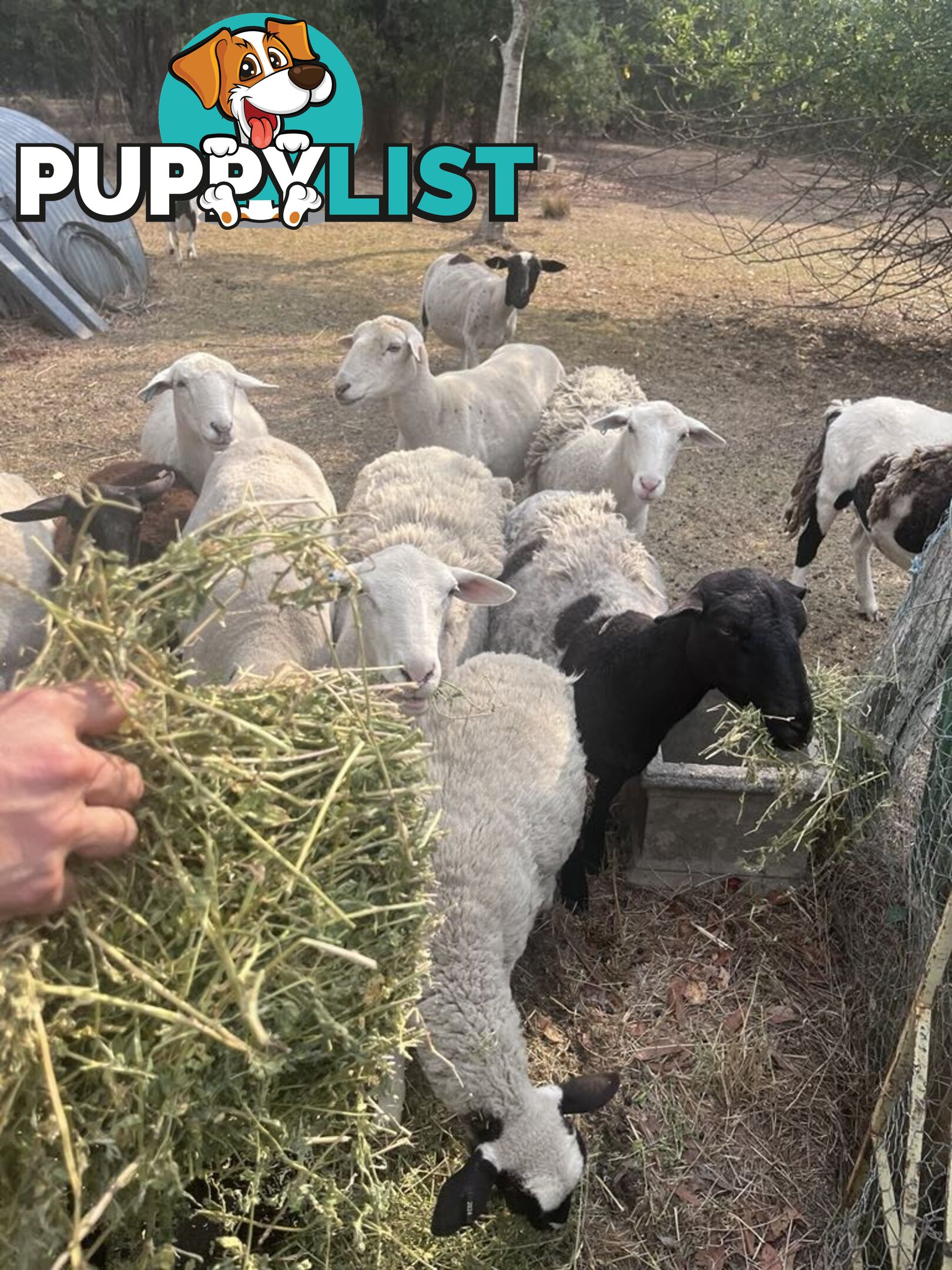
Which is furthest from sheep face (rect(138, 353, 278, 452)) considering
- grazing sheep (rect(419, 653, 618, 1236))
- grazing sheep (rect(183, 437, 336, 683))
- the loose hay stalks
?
the loose hay stalks

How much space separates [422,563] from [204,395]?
7.83ft

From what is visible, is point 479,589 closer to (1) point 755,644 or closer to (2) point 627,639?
(2) point 627,639

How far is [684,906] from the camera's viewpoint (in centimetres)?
389

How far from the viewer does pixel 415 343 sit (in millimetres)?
6055

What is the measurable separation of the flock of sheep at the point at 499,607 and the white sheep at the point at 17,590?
13 mm

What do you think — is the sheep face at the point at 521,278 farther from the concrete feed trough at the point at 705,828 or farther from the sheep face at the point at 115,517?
the concrete feed trough at the point at 705,828

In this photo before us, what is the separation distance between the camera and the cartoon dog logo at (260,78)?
14539 mm

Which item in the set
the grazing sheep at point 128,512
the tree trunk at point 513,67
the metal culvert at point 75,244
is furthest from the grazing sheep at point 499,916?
the tree trunk at point 513,67

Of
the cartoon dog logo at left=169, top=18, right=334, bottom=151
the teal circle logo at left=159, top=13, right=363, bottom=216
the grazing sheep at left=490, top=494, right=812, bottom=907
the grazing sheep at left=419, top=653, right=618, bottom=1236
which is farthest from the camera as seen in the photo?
the teal circle logo at left=159, top=13, right=363, bottom=216

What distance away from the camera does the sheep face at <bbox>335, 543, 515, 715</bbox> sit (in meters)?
3.21

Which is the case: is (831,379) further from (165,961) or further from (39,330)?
(165,961)

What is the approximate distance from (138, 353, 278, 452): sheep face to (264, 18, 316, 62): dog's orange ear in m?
13.6

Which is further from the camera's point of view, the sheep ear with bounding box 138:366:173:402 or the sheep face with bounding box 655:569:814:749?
the sheep ear with bounding box 138:366:173:402

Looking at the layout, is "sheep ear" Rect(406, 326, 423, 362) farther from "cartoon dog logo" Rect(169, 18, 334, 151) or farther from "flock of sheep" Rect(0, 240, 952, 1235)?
"cartoon dog logo" Rect(169, 18, 334, 151)
